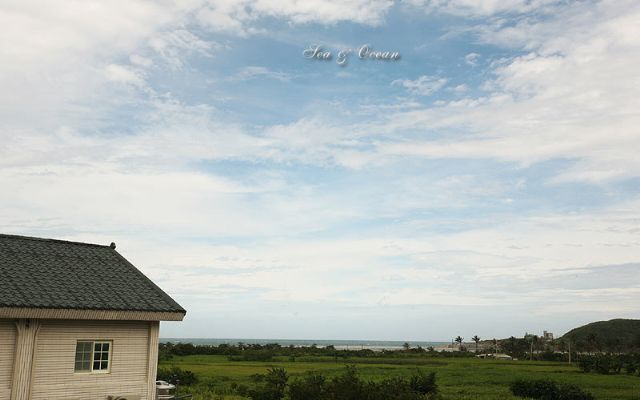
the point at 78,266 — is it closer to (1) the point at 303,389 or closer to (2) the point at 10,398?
(2) the point at 10,398

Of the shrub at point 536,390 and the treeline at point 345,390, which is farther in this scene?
the shrub at point 536,390

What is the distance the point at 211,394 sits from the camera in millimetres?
32562

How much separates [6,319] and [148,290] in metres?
4.35

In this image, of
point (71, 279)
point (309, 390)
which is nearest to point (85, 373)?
point (71, 279)

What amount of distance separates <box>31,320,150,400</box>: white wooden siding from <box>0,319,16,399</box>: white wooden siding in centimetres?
60

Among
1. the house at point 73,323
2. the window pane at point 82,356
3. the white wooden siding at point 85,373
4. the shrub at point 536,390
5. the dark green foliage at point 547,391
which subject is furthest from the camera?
the shrub at point 536,390

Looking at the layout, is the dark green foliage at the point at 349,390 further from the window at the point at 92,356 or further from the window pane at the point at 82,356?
the window pane at the point at 82,356

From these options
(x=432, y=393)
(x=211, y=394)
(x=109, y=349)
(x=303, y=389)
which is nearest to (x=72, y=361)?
(x=109, y=349)

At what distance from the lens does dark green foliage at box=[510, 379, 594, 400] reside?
37756 mm

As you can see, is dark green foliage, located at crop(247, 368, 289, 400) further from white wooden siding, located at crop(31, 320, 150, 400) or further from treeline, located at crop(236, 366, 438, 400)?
white wooden siding, located at crop(31, 320, 150, 400)

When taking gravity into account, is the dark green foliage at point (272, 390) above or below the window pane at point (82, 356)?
below

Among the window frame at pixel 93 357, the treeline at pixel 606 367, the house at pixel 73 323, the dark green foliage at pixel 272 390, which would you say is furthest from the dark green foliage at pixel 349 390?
the treeline at pixel 606 367

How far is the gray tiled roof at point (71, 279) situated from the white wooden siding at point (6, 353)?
815 mm

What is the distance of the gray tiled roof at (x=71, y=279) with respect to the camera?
1577 centimetres
